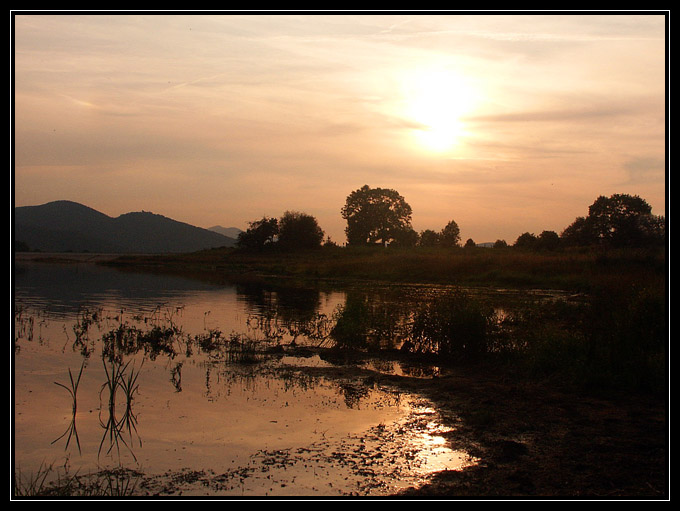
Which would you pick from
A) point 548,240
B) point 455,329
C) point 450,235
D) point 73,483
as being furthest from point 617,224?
point 73,483

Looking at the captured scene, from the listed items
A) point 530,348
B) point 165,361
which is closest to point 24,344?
point 165,361

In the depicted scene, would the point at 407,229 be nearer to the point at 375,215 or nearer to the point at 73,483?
the point at 375,215

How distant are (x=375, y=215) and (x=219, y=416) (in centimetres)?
10196

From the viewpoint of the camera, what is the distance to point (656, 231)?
73.4 meters

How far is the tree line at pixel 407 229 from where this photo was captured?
7731cm

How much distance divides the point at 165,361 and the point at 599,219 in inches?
3156

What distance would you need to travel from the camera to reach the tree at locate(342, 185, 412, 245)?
110938 millimetres

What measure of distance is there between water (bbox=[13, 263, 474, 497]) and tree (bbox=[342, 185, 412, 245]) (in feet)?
303

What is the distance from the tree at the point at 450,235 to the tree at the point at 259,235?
3513 cm

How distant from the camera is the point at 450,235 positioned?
11706cm

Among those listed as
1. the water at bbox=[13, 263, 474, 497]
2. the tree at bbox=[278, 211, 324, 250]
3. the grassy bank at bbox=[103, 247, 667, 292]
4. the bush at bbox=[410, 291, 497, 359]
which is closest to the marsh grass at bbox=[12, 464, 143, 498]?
the water at bbox=[13, 263, 474, 497]

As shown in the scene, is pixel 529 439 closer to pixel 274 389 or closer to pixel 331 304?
pixel 274 389

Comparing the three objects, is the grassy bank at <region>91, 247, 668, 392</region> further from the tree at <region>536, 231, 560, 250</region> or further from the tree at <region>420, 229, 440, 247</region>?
the tree at <region>420, 229, 440, 247</region>

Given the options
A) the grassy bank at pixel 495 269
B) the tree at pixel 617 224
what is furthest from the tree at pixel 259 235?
the tree at pixel 617 224
